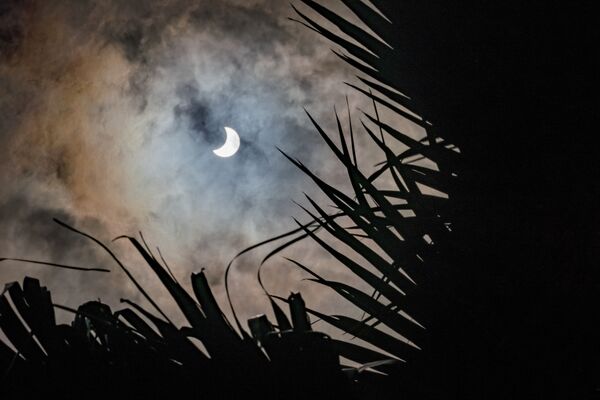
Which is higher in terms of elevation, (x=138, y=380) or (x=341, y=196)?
(x=341, y=196)

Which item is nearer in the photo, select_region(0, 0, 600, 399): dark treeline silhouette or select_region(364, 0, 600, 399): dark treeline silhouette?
select_region(0, 0, 600, 399): dark treeline silhouette

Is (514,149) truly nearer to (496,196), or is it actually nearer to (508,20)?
(496,196)

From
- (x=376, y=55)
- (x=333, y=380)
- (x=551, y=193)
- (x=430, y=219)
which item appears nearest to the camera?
(x=333, y=380)

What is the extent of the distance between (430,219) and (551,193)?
23cm

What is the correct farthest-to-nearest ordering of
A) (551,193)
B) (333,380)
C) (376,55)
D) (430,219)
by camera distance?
(376,55), (430,219), (551,193), (333,380)

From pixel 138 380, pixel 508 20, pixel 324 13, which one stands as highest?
pixel 324 13

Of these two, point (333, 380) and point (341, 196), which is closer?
point (333, 380)

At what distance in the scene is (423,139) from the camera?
50.2 inches

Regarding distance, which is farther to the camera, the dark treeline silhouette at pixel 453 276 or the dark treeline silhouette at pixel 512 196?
the dark treeline silhouette at pixel 512 196

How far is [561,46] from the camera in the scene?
96 centimetres

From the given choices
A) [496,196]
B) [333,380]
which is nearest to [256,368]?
[333,380]

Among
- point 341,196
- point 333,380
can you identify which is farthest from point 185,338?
point 341,196

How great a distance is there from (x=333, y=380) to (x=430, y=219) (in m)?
0.52

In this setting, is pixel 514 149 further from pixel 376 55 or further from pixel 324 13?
pixel 324 13
